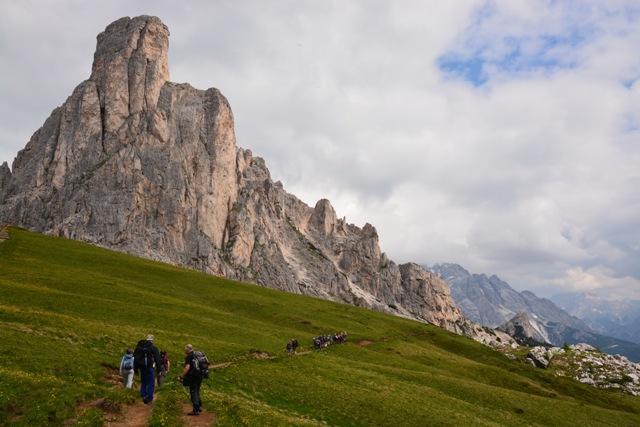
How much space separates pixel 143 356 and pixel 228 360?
18.5 metres

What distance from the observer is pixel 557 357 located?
111562 millimetres

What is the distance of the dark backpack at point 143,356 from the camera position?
→ 74.9 ft

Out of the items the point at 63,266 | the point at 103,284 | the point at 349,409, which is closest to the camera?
the point at 349,409

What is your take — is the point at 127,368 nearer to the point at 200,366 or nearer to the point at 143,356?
the point at 143,356

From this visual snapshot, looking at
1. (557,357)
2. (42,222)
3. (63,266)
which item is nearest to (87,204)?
(42,222)

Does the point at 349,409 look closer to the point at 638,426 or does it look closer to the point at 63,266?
the point at 638,426

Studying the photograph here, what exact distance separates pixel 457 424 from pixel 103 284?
5643cm

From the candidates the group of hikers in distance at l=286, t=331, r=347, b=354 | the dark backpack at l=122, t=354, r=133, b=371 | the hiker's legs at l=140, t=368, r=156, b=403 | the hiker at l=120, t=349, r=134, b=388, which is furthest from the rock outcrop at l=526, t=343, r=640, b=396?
the dark backpack at l=122, t=354, r=133, b=371

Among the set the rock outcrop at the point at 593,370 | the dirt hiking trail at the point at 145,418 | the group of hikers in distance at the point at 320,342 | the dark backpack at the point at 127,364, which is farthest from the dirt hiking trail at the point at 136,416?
the rock outcrop at the point at 593,370

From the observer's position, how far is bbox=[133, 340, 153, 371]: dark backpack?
22844 millimetres

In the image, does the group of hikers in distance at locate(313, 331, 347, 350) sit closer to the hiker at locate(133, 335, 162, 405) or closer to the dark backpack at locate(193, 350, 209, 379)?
the hiker at locate(133, 335, 162, 405)

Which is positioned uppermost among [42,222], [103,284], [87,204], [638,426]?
[87,204]

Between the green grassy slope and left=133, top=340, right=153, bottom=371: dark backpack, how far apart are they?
1.91 m

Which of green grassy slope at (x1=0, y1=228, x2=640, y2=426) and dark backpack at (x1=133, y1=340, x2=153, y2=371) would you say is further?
green grassy slope at (x1=0, y1=228, x2=640, y2=426)
